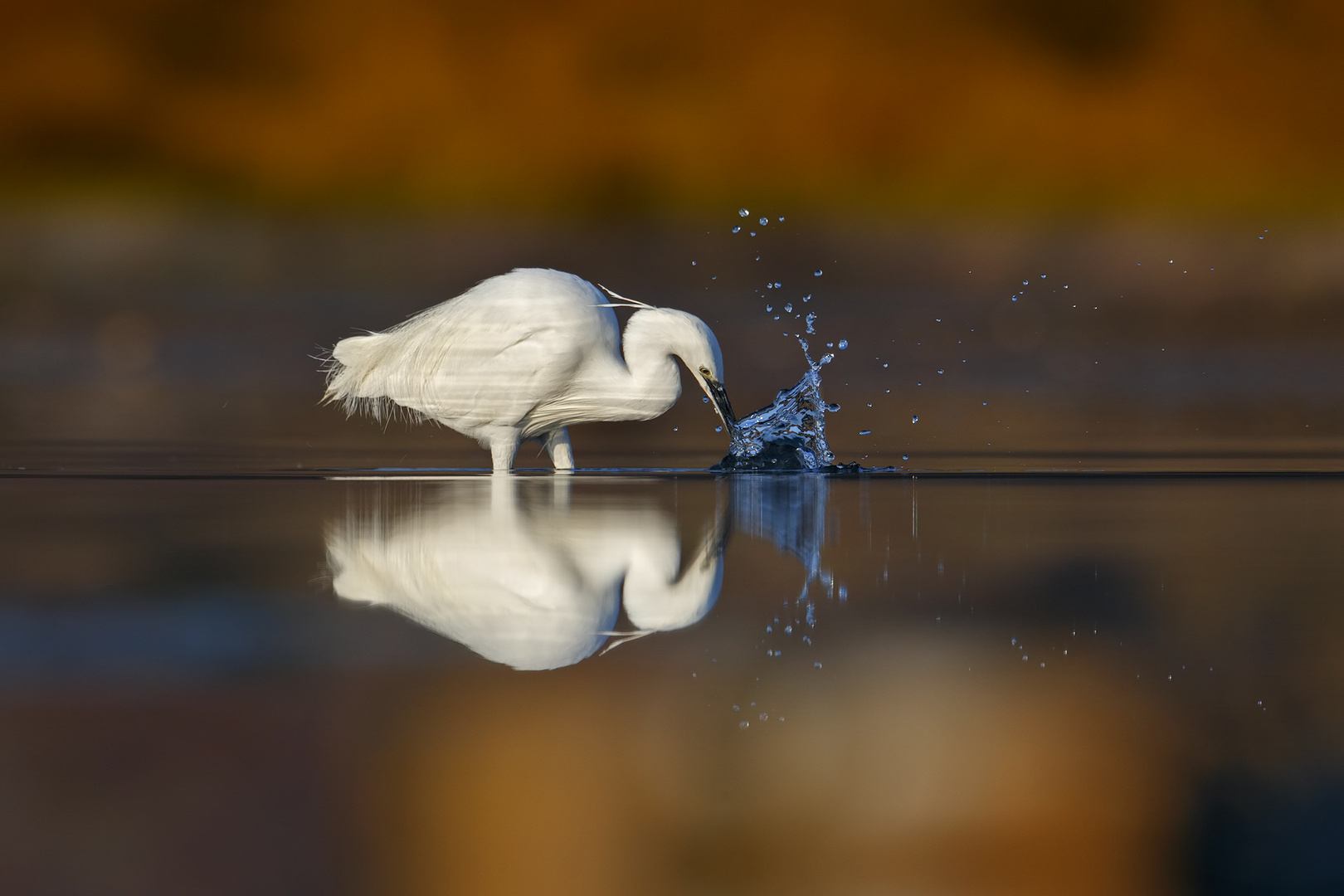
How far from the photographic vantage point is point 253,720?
787 mm

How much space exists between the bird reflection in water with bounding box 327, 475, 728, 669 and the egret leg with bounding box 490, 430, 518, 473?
4.72 ft

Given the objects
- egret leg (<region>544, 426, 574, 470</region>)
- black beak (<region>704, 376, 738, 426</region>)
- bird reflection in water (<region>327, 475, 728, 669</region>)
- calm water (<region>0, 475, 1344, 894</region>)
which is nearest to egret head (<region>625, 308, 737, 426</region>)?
black beak (<region>704, 376, 738, 426</region>)

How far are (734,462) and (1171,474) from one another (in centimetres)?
134

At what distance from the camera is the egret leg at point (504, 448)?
3.75m

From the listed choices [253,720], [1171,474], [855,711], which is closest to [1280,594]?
[855,711]

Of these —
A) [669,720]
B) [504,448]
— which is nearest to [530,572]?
[669,720]

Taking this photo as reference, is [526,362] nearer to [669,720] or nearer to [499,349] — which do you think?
[499,349]

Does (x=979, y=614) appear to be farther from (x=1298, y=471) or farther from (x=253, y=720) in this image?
(x=1298, y=471)

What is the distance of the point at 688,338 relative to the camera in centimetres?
379

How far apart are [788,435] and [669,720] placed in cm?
317

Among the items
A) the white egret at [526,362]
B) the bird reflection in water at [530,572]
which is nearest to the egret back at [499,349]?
the white egret at [526,362]

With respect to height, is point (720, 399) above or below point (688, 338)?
below

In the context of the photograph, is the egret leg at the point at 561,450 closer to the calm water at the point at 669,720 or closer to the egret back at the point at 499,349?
the egret back at the point at 499,349

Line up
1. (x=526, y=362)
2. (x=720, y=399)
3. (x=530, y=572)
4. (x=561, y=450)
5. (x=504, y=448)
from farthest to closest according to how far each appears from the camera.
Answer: (x=561, y=450)
(x=720, y=399)
(x=504, y=448)
(x=526, y=362)
(x=530, y=572)
